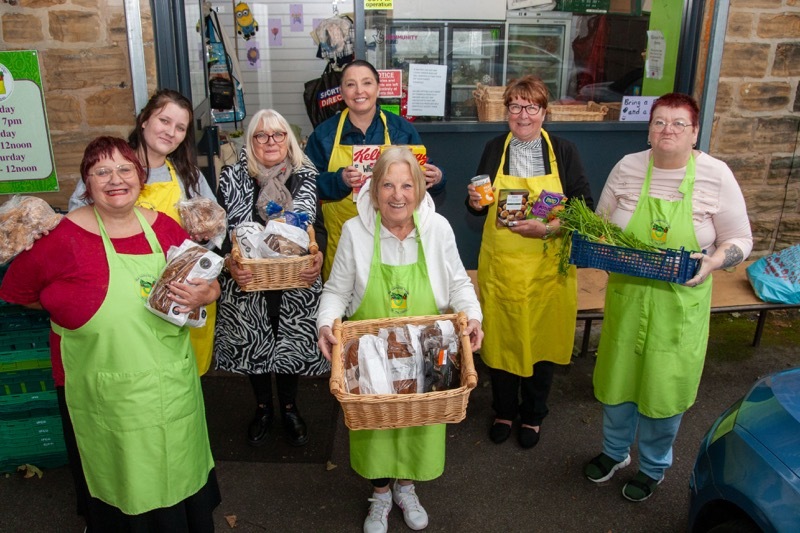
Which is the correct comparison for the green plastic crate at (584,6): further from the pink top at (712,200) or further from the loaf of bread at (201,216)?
the loaf of bread at (201,216)

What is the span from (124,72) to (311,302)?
243 cm

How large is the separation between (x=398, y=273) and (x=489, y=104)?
3.22 m

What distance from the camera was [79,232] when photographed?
8.29ft

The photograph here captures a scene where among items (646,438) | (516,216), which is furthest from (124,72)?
(646,438)

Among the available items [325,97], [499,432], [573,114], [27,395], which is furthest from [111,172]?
[573,114]

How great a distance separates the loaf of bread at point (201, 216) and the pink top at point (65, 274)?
1.60 feet

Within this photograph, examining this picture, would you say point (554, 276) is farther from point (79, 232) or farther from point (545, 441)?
point (79, 232)

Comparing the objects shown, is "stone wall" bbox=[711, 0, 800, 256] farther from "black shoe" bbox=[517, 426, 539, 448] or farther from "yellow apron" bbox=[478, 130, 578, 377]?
"black shoe" bbox=[517, 426, 539, 448]

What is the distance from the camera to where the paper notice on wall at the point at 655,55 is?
602cm

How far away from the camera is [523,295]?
3729 millimetres

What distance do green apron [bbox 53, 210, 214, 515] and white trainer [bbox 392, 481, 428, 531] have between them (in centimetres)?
111

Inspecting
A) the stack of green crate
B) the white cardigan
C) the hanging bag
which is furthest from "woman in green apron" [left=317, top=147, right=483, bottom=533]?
the hanging bag

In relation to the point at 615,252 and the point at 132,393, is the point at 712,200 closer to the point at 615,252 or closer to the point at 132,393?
the point at 615,252

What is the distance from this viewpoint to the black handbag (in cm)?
592
